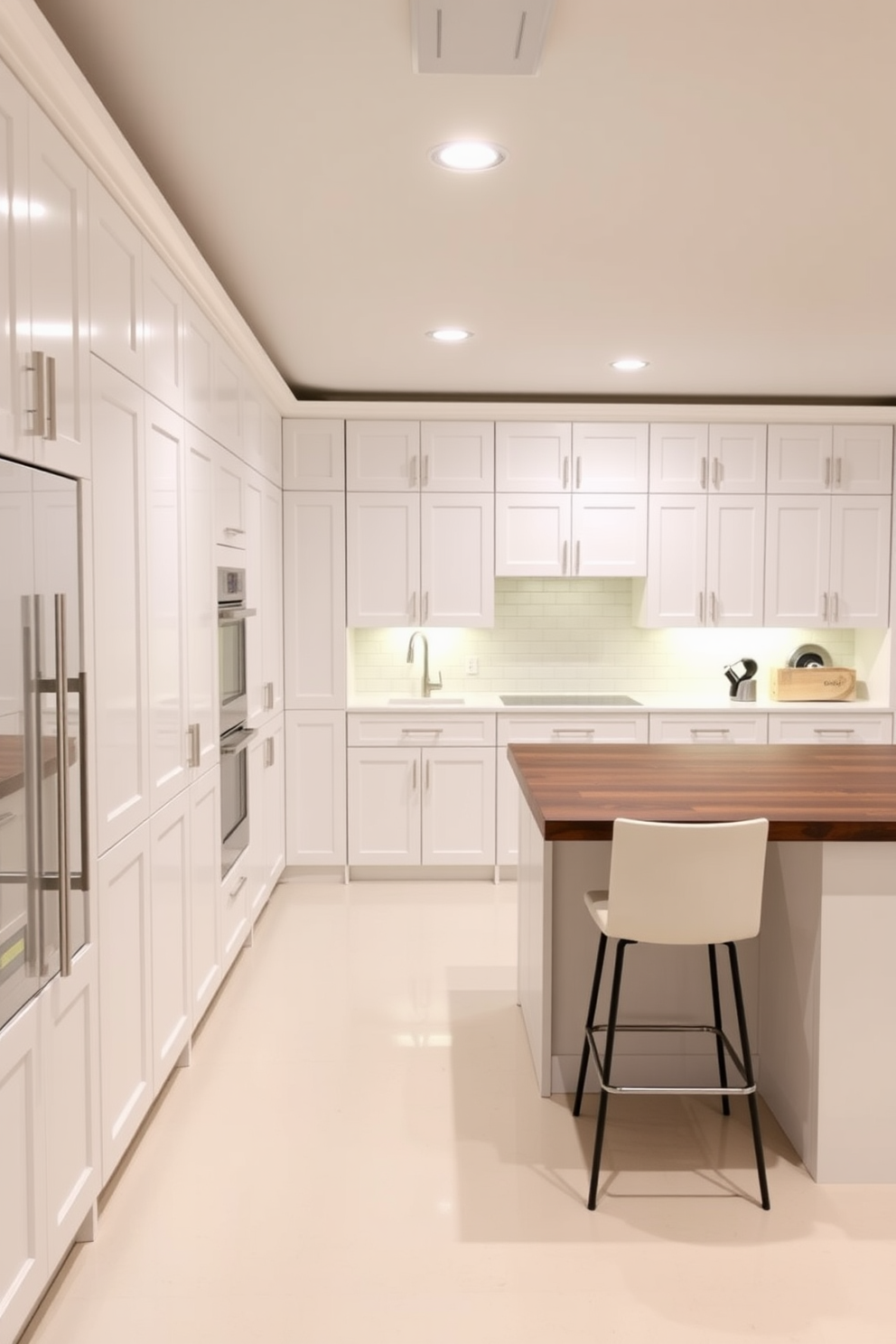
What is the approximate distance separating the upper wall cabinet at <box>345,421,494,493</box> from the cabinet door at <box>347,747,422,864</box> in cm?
140

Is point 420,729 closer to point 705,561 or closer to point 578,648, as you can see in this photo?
point 578,648

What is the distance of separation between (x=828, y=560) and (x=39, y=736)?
4592 mm

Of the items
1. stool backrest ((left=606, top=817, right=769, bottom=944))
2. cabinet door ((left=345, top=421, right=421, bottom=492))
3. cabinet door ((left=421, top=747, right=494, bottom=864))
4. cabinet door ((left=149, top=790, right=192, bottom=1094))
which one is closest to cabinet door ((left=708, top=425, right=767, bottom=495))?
cabinet door ((left=345, top=421, right=421, bottom=492))

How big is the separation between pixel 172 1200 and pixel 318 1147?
421 mm

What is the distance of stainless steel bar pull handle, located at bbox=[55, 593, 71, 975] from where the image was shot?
1973mm

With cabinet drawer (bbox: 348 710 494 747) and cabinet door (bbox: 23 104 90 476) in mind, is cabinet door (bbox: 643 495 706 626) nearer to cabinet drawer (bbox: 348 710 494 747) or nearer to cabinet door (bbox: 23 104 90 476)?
Answer: cabinet drawer (bbox: 348 710 494 747)

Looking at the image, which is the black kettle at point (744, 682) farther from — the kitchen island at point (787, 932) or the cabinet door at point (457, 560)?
the kitchen island at point (787, 932)

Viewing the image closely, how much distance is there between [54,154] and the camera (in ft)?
6.56

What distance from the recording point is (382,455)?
536 centimetres

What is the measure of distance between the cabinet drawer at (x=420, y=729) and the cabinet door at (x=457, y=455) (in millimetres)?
1204

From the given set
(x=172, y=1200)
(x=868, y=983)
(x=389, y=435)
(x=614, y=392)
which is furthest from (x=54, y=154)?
(x=614, y=392)

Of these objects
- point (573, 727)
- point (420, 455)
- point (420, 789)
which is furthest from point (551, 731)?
point (420, 455)

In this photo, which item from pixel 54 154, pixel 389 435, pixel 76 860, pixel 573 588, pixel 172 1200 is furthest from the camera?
pixel 573 588

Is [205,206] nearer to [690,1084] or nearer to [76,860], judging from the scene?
[76,860]
